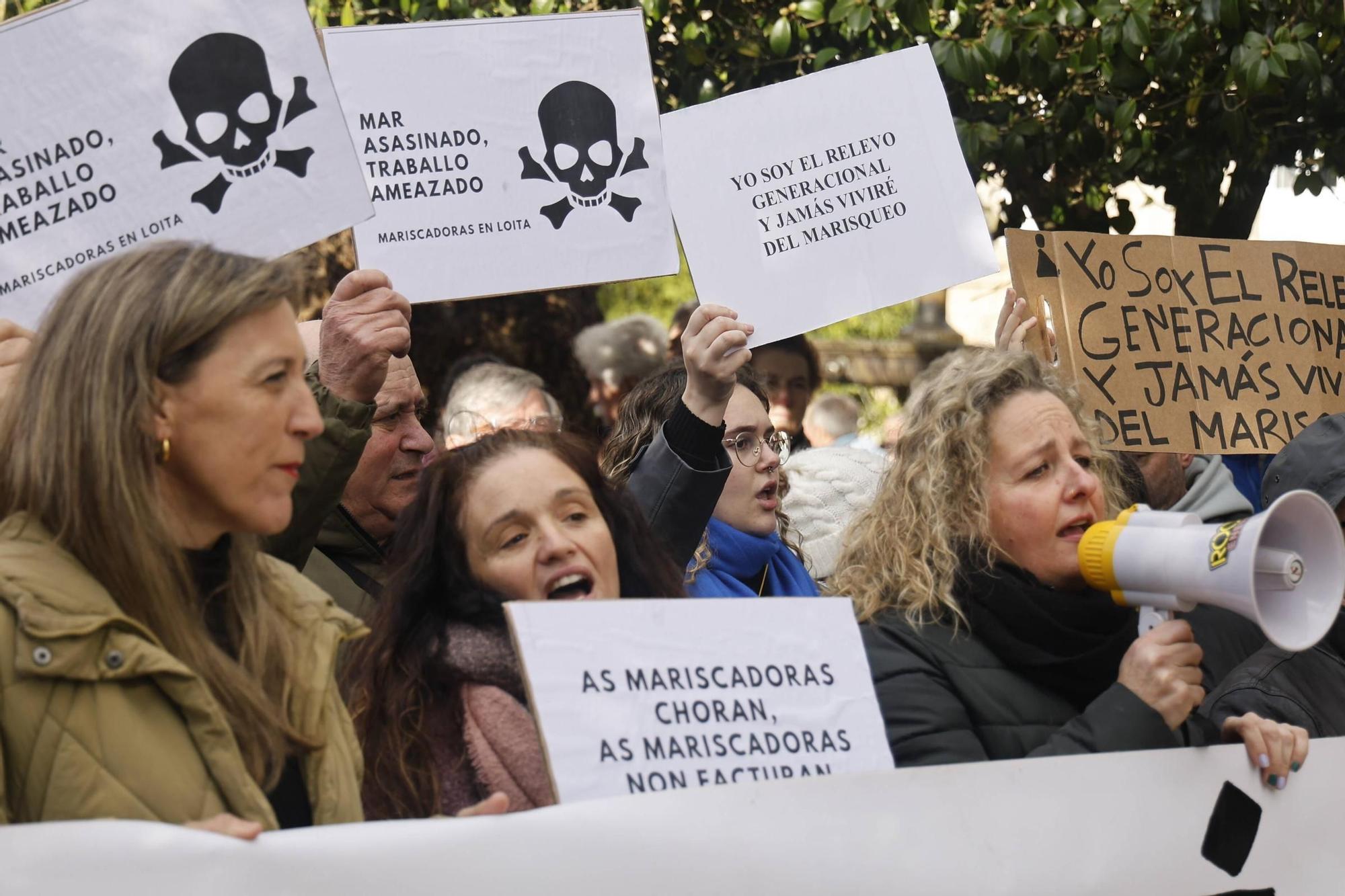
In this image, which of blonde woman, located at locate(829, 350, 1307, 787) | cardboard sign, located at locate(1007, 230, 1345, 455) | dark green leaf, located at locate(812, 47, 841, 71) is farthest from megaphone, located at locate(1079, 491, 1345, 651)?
dark green leaf, located at locate(812, 47, 841, 71)

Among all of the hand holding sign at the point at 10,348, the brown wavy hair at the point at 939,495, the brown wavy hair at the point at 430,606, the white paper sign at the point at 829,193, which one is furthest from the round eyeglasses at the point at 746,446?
the hand holding sign at the point at 10,348

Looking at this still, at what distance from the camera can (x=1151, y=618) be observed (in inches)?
110

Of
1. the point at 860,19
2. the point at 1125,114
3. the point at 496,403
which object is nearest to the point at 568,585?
the point at 496,403

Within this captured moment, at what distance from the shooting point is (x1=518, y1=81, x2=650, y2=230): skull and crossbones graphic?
12.7 ft

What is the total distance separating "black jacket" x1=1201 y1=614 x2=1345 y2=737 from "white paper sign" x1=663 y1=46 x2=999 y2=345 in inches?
44.4

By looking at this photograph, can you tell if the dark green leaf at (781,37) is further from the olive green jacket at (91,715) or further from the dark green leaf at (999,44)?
the olive green jacket at (91,715)

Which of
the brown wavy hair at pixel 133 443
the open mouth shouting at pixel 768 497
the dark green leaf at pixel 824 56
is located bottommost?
the open mouth shouting at pixel 768 497

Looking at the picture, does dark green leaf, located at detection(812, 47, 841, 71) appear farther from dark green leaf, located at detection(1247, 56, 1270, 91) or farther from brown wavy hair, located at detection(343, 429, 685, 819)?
brown wavy hair, located at detection(343, 429, 685, 819)

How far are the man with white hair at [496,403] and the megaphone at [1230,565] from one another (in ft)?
7.00

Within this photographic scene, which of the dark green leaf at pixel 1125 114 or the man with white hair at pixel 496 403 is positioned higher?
the dark green leaf at pixel 1125 114

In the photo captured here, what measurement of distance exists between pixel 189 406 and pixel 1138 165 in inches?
159

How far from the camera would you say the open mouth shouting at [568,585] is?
271 centimetres

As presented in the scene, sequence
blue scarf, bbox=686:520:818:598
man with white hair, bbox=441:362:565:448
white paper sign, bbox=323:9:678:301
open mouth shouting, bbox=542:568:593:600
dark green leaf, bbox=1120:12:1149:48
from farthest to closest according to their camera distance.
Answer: dark green leaf, bbox=1120:12:1149:48, man with white hair, bbox=441:362:565:448, white paper sign, bbox=323:9:678:301, blue scarf, bbox=686:520:818:598, open mouth shouting, bbox=542:568:593:600

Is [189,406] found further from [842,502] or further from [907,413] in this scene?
[842,502]
